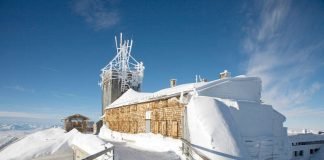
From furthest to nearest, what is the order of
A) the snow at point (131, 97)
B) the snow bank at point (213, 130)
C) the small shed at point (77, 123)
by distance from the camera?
1. the small shed at point (77, 123)
2. the snow at point (131, 97)
3. the snow bank at point (213, 130)

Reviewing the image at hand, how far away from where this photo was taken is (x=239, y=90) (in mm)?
16938

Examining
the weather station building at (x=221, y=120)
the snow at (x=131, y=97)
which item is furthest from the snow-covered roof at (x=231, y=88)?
the snow at (x=131, y=97)

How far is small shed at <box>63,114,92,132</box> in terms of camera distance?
39.0m

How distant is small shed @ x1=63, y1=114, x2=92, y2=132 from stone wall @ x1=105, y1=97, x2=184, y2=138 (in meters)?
15.3

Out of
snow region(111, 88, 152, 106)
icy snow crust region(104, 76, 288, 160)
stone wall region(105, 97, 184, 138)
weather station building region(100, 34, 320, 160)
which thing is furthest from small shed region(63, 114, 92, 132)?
icy snow crust region(104, 76, 288, 160)

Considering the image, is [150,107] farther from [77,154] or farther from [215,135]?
[215,135]

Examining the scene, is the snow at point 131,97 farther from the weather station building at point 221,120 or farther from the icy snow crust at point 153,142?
the icy snow crust at point 153,142

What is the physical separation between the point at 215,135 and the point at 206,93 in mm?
3484

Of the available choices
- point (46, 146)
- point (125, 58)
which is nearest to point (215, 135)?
point (46, 146)

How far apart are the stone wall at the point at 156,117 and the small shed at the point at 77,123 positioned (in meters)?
15.3

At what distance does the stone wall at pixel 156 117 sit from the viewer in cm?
1572

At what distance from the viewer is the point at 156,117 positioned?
59.6 ft

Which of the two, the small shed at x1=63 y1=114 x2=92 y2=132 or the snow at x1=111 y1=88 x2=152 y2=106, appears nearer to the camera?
the snow at x1=111 y1=88 x2=152 y2=106

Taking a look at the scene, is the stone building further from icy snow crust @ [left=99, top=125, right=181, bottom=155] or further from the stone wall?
icy snow crust @ [left=99, top=125, right=181, bottom=155]
